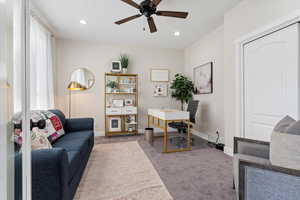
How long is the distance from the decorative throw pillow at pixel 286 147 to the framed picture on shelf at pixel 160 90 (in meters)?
3.57

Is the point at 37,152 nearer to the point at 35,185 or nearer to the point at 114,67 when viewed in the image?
the point at 35,185

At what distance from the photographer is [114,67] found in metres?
3.99

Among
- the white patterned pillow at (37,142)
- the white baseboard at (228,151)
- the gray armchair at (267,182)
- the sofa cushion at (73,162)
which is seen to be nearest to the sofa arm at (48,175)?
the sofa cushion at (73,162)

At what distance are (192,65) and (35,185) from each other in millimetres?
4215

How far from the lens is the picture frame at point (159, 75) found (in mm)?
4411

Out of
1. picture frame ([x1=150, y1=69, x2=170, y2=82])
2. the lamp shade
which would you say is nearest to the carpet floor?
picture frame ([x1=150, y1=69, x2=170, y2=82])

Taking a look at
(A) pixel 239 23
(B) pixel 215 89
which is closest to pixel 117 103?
(B) pixel 215 89

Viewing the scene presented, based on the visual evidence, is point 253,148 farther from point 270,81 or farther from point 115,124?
point 115,124

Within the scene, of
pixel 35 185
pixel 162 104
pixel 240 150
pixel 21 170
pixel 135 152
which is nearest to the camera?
pixel 21 170

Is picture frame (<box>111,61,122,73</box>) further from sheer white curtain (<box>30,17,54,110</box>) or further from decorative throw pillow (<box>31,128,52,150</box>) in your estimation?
decorative throw pillow (<box>31,128,52,150</box>)

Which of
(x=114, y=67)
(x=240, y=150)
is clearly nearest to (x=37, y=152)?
(x=240, y=150)

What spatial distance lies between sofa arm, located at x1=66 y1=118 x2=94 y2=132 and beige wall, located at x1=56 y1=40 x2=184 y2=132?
1.31m

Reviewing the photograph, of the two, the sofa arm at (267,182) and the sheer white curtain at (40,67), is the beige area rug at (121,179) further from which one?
the sheer white curtain at (40,67)

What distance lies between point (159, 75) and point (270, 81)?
115 inches
